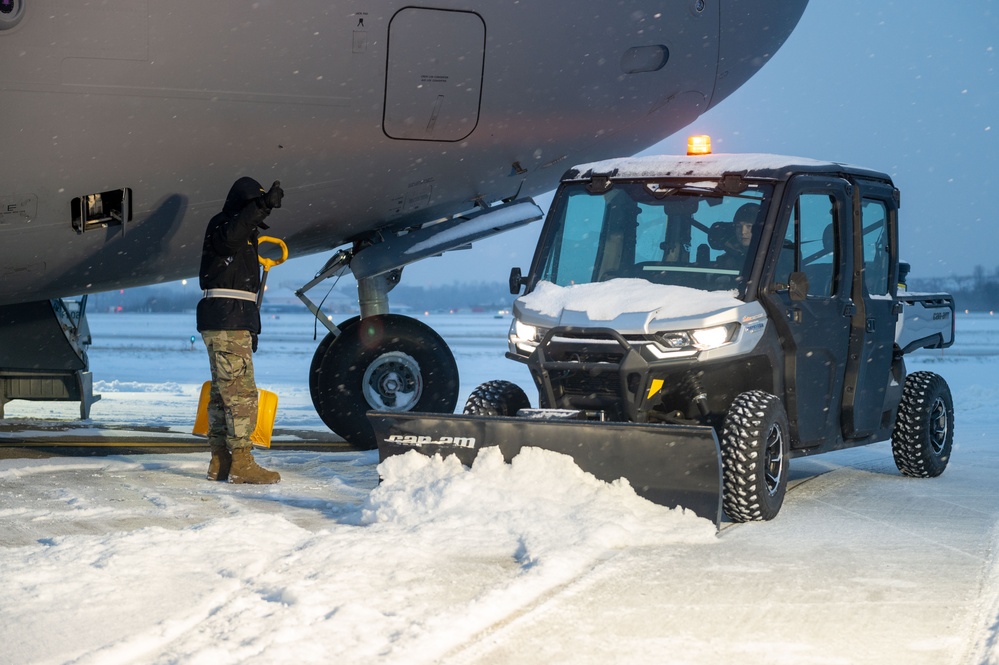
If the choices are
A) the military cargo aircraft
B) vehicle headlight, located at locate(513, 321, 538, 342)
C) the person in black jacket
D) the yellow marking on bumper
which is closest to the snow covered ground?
the person in black jacket

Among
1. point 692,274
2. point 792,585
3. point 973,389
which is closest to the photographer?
point 792,585

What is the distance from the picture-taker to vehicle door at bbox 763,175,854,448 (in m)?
6.41

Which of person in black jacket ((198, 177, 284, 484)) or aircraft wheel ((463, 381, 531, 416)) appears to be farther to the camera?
person in black jacket ((198, 177, 284, 484))

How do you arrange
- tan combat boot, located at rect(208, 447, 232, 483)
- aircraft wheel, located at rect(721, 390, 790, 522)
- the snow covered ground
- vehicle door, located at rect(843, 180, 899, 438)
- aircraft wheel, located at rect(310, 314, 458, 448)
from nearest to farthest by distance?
the snow covered ground → aircraft wheel, located at rect(721, 390, 790, 522) → vehicle door, located at rect(843, 180, 899, 438) → tan combat boot, located at rect(208, 447, 232, 483) → aircraft wheel, located at rect(310, 314, 458, 448)

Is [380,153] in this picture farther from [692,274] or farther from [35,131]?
[692,274]

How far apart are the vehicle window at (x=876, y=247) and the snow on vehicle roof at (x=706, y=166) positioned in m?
0.27

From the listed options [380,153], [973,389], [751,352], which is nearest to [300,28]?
[380,153]

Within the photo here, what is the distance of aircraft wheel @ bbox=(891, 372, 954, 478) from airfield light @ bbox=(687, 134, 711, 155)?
6.92 feet

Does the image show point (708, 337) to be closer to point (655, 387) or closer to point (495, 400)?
point (655, 387)

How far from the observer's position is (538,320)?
255 inches

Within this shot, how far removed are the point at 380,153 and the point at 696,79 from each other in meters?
2.64

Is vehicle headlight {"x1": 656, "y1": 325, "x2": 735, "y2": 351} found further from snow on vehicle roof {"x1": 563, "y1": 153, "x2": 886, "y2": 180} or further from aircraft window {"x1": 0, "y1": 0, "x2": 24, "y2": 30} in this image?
aircraft window {"x1": 0, "y1": 0, "x2": 24, "y2": 30}

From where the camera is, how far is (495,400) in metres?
6.67

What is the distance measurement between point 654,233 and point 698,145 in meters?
0.68
